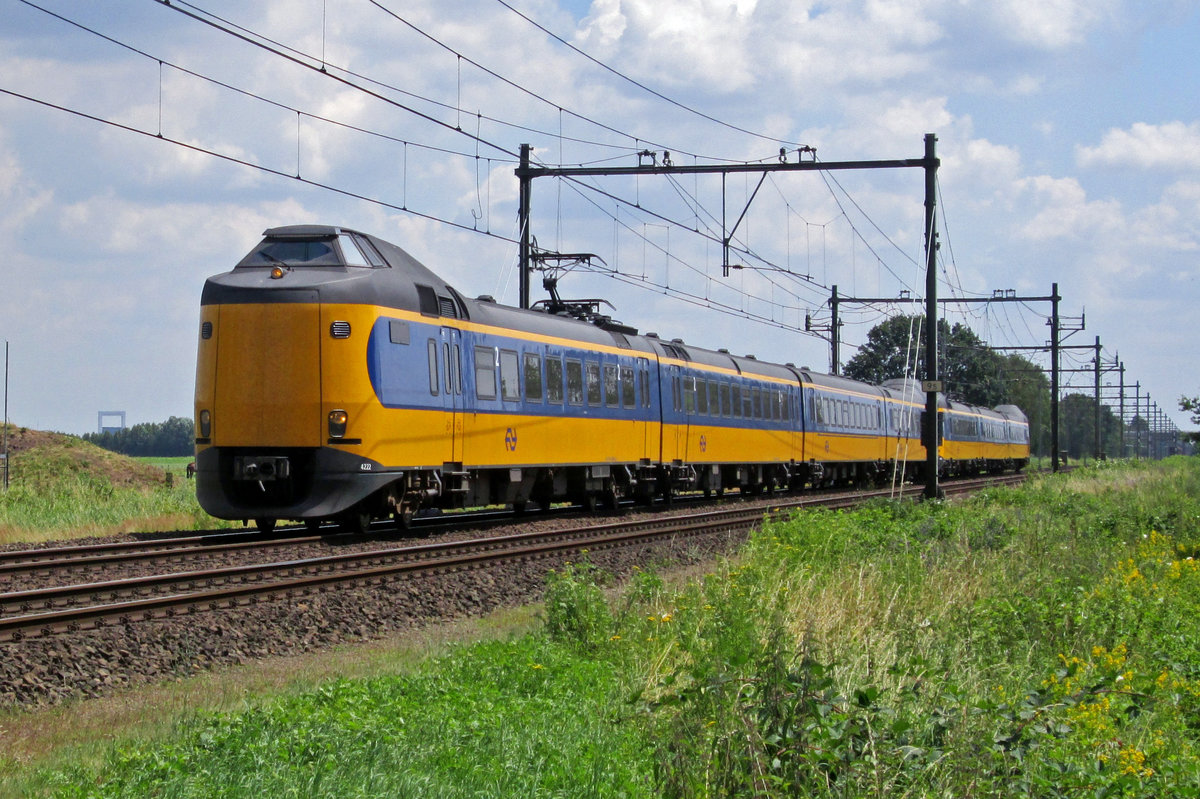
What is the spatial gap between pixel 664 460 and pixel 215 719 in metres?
20.8

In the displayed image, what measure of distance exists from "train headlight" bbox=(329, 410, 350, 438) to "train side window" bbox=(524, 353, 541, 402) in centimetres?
516

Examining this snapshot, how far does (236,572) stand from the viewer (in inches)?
495

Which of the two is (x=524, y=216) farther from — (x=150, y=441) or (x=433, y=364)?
(x=150, y=441)

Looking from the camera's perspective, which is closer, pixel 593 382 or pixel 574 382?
pixel 574 382

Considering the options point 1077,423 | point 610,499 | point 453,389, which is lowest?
point 610,499

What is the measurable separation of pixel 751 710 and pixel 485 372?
13.6m

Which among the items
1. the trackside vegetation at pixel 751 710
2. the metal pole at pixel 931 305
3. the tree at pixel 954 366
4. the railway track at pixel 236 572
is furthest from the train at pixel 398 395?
the tree at pixel 954 366

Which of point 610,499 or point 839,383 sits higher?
point 839,383

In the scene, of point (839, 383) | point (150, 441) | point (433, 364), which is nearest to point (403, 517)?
point (433, 364)

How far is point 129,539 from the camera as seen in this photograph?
1723 cm

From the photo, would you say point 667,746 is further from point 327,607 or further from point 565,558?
point 565,558

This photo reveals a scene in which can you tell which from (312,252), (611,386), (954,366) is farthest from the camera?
(954,366)

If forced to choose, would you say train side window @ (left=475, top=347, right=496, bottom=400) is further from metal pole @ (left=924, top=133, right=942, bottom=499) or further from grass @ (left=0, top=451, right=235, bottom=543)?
metal pole @ (left=924, top=133, right=942, bottom=499)

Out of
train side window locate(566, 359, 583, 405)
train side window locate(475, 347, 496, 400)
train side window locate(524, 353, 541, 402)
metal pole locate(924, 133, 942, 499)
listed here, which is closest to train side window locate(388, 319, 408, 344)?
train side window locate(475, 347, 496, 400)
